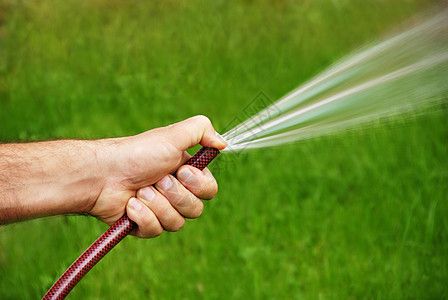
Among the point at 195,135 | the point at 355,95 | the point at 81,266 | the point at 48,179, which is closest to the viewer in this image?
the point at 81,266

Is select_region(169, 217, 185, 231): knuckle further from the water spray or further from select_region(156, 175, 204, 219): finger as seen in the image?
the water spray

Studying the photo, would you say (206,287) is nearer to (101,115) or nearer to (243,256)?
(243,256)

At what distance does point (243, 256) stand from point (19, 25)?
3.92m

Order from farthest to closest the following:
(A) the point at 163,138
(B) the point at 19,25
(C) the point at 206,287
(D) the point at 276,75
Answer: (B) the point at 19,25 < (D) the point at 276,75 < (C) the point at 206,287 < (A) the point at 163,138

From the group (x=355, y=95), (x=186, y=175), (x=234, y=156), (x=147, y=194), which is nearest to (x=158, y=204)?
(x=147, y=194)

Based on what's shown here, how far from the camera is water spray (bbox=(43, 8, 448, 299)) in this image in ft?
Result: 7.41

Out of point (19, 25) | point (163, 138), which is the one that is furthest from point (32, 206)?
point (19, 25)

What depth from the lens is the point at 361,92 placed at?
8.96 ft

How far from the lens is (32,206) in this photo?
87.8 inches

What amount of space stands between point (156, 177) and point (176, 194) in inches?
5.0

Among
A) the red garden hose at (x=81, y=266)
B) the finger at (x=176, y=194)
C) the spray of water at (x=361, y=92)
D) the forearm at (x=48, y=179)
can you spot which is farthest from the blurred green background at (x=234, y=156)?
the red garden hose at (x=81, y=266)

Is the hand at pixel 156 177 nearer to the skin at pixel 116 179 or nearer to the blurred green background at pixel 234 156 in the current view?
the skin at pixel 116 179

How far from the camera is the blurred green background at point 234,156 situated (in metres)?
3.59

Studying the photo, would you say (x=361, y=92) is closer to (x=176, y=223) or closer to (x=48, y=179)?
(x=176, y=223)
